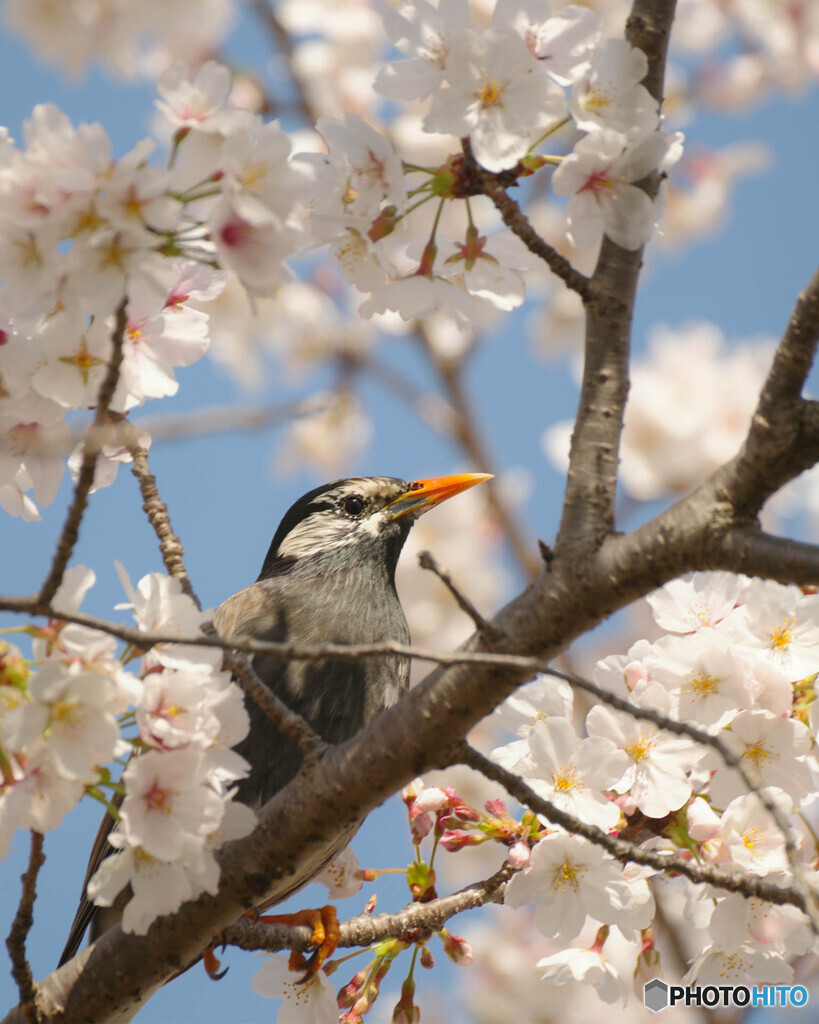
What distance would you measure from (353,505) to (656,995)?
6.40 ft

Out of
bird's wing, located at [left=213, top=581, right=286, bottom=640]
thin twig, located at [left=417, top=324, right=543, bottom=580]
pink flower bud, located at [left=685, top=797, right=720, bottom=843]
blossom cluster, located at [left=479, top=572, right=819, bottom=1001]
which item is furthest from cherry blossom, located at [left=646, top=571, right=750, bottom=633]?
thin twig, located at [left=417, top=324, right=543, bottom=580]

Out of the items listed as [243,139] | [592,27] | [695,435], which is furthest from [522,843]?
[695,435]

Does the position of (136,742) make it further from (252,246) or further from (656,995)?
(656,995)

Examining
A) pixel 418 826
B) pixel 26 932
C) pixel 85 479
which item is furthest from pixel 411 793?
pixel 85 479

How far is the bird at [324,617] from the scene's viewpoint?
267cm

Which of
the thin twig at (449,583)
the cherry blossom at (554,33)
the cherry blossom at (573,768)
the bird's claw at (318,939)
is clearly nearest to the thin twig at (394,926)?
the bird's claw at (318,939)

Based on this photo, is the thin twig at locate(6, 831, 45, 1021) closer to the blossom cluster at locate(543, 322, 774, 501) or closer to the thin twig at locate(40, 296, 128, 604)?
the thin twig at locate(40, 296, 128, 604)

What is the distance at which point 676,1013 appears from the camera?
15.7ft

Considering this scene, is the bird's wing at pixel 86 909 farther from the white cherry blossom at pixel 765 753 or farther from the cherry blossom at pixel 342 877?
the white cherry blossom at pixel 765 753

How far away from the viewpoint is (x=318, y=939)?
224cm

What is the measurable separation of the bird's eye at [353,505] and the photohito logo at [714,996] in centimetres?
187

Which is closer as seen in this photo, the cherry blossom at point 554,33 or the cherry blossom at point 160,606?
the cherry blossom at point 160,606

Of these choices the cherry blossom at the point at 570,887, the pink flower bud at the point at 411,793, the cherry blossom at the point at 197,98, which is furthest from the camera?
the pink flower bud at the point at 411,793

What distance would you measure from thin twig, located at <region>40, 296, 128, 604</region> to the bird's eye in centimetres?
240
